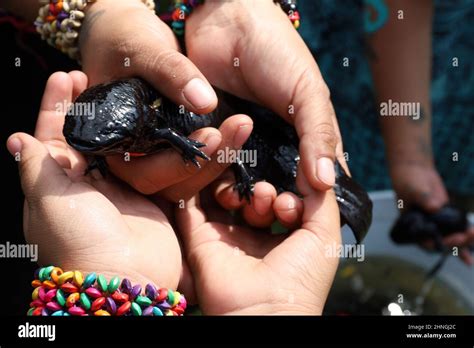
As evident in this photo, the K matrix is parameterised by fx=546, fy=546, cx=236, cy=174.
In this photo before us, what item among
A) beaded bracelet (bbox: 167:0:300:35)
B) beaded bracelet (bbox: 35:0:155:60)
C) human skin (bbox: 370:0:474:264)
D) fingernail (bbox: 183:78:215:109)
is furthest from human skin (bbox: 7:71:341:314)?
human skin (bbox: 370:0:474:264)

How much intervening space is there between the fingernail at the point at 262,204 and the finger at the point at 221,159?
221mm

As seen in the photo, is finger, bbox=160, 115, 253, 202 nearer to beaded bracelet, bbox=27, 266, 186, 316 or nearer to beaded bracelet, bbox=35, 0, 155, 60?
beaded bracelet, bbox=27, 266, 186, 316

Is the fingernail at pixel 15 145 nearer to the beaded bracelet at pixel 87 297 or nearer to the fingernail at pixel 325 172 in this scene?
the beaded bracelet at pixel 87 297

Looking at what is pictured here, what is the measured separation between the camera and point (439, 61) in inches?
145

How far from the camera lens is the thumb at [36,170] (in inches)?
84.5

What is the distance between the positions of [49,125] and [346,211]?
57.8 inches

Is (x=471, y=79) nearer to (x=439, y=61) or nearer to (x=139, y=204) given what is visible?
(x=439, y=61)

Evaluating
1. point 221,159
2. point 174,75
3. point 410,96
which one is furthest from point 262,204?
point 410,96

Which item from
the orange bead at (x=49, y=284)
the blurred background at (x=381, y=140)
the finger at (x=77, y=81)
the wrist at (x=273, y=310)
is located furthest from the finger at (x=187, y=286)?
the blurred background at (x=381, y=140)

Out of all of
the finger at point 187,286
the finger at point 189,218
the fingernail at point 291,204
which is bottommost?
the finger at point 187,286

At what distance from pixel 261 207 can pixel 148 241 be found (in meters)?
0.58

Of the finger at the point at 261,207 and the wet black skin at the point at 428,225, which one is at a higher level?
the finger at the point at 261,207

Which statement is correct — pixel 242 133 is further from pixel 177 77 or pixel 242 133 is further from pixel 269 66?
pixel 269 66

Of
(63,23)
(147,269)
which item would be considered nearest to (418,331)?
(147,269)
